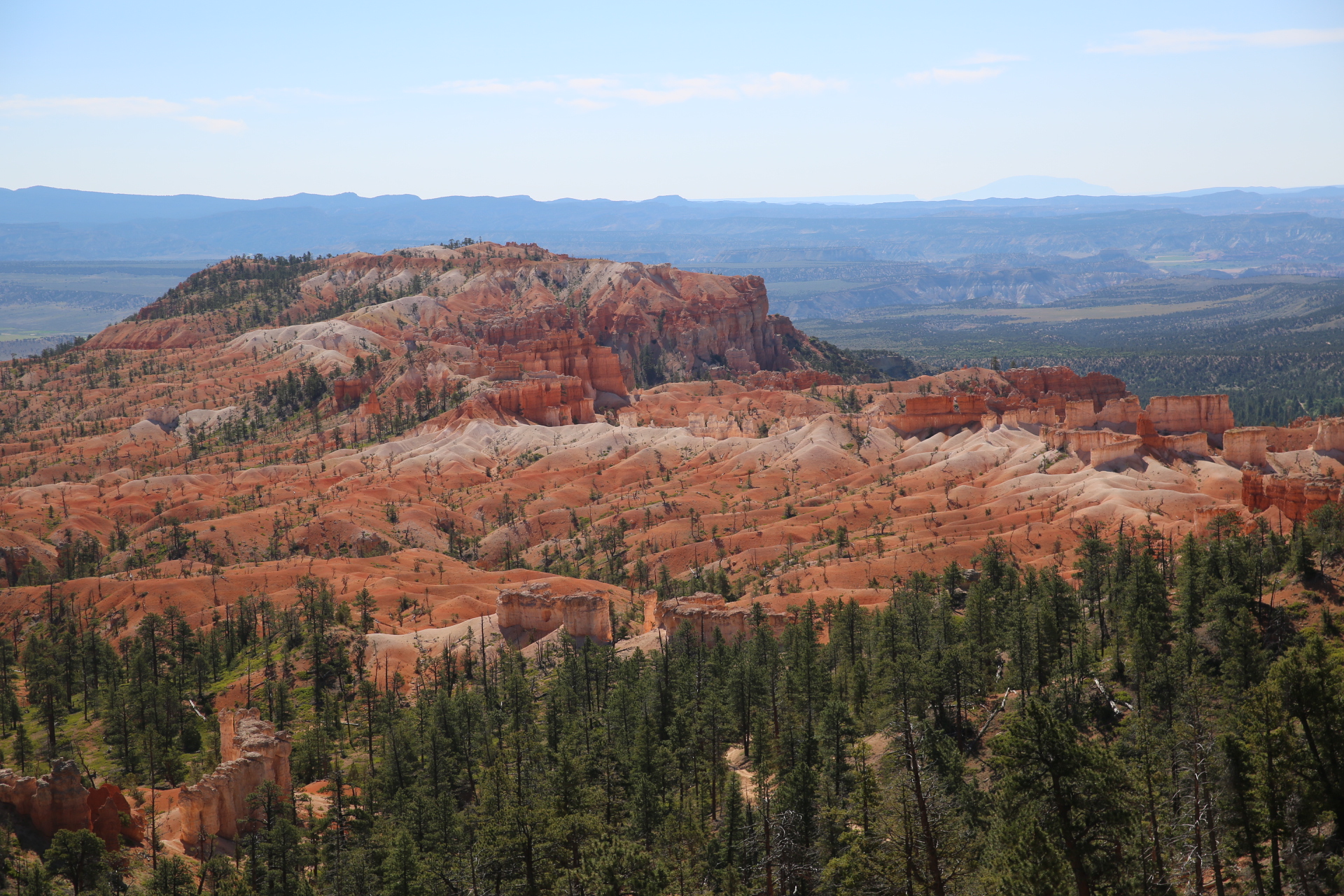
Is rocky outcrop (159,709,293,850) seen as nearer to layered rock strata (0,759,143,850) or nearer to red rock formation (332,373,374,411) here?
layered rock strata (0,759,143,850)

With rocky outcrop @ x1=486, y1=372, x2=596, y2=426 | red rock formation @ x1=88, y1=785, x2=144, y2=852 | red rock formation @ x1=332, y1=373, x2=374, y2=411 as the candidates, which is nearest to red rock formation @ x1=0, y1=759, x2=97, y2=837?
red rock formation @ x1=88, y1=785, x2=144, y2=852

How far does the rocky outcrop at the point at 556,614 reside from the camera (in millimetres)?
85812

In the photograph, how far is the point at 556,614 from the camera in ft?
287

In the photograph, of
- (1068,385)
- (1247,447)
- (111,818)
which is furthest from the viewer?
(1068,385)

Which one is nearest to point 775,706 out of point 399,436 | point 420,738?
point 420,738

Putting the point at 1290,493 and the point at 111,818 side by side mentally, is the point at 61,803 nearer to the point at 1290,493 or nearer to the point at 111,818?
the point at 111,818

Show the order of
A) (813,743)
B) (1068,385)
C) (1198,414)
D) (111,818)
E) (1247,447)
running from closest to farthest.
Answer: (111,818), (813,743), (1247,447), (1198,414), (1068,385)

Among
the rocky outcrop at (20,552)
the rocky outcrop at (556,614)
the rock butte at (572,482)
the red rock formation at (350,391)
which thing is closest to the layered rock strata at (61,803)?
the rock butte at (572,482)

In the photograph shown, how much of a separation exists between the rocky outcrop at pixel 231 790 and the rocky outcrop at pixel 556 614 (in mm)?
28290

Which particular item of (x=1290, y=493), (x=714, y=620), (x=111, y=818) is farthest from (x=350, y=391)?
(x=111, y=818)

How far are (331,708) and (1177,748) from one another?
47132 millimetres

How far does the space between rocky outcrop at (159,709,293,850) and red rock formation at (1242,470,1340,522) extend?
200ft

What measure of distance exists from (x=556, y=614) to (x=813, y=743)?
35.7 m

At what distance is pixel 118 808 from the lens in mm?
50125
